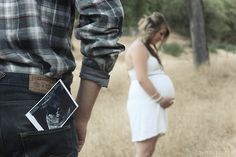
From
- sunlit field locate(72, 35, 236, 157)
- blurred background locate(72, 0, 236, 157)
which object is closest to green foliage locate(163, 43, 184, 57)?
blurred background locate(72, 0, 236, 157)

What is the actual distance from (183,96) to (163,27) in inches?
316

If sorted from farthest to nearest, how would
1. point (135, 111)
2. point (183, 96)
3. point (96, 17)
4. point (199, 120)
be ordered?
1. point (183, 96)
2. point (199, 120)
3. point (135, 111)
4. point (96, 17)

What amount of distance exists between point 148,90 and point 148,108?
21 centimetres

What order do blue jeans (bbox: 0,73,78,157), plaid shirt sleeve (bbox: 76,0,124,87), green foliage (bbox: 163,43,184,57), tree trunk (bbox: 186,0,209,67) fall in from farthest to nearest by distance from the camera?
green foliage (bbox: 163,43,184,57)
tree trunk (bbox: 186,0,209,67)
plaid shirt sleeve (bbox: 76,0,124,87)
blue jeans (bbox: 0,73,78,157)

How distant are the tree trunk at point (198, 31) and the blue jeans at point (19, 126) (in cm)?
1727

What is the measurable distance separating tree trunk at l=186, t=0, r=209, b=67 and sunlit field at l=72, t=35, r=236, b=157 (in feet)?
9.48

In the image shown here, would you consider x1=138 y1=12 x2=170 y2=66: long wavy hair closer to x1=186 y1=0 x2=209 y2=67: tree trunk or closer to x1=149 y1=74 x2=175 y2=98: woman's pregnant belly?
x1=149 y1=74 x2=175 y2=98: woman's pregnant belly

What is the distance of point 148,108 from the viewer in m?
6.09

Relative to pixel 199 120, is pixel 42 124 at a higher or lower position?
higher

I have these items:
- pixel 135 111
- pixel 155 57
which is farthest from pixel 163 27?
pixel 135 111

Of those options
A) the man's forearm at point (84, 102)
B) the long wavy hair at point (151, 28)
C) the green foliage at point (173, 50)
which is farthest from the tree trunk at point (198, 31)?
the green foliage at point (173, 50)

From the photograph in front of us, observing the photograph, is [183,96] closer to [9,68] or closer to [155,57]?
[155,57]

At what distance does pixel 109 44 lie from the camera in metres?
2.52

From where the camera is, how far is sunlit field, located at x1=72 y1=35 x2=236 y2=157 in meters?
7.77
